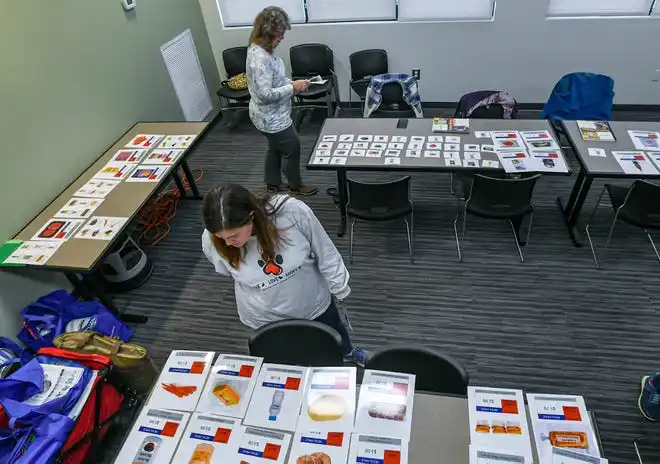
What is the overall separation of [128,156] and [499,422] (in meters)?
3.37

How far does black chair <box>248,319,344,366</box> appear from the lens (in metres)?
1.86

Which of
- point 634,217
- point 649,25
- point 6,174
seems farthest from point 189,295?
point 649,25

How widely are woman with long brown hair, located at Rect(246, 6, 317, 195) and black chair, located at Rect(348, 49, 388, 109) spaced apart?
1.52 m

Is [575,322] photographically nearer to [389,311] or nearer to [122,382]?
[389,311]

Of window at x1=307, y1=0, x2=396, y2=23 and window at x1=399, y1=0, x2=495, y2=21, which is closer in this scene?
window at x1=399, y1=0, x2=495, y2=21

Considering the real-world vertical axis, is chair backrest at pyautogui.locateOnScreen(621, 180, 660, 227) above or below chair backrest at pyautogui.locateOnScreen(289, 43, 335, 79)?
below

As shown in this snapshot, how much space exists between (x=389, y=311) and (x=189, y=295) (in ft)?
4.97

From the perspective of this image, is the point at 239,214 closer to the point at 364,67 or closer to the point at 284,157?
the point at 284,157

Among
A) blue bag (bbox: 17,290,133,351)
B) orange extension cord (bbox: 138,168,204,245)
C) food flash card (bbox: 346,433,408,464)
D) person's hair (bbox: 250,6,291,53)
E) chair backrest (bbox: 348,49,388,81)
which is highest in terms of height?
person's hair (bbox: 250,6,291,53)

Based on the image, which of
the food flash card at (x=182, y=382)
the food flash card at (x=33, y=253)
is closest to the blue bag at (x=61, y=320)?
the food flash card at (x=33, y=253)

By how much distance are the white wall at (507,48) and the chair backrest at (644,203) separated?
7.85ft

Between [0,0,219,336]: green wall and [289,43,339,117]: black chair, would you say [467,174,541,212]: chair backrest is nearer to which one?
[289,43,339,117]: black chair

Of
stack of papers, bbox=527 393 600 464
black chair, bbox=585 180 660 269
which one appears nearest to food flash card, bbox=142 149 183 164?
stack of papers, bbox=527 393 600 464

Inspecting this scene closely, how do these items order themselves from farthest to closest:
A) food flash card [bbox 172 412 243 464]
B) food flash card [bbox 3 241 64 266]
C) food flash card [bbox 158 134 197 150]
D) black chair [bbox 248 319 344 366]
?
food flash card [bbox 158 134 197 150], food flash card [bbox 3 241 64 266], black chair [bbox 248 319 344 366], food flash card [bbox 172 412 243 464]
